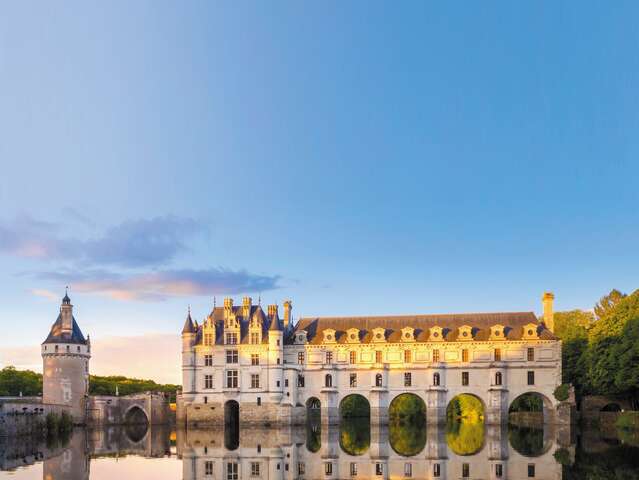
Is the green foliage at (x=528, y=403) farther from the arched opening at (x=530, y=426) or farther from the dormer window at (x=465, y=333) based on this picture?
the dormer window at (x=465, y=333)

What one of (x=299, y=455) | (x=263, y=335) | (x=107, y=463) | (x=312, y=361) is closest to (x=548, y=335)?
(x=312, y=361)

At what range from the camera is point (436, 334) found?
Answer: 63375 millimetres

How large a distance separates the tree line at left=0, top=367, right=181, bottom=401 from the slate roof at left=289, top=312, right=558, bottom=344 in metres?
26.0

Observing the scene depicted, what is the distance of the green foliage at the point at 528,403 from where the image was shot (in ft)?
239

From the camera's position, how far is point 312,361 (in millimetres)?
65375

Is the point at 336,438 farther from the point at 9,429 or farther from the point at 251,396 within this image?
the point at 9,429

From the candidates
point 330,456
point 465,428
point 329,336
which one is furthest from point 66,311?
point 330,456

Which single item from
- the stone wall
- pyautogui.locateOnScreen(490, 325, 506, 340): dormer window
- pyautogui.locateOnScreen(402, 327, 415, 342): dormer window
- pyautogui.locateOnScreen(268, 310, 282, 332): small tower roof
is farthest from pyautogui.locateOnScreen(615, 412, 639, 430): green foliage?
the stone wall

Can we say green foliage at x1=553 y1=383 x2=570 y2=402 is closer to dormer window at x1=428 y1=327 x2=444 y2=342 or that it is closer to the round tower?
dormer window at x1=428 y1=327 x2=444 y2=342

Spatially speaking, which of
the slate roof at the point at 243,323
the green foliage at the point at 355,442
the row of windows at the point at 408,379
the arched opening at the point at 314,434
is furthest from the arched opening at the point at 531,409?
the slate roof at the point at 243,323

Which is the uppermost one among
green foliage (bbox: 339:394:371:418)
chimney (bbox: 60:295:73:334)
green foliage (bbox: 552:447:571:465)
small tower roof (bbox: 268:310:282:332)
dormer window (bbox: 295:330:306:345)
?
chimney (bbox: 60:295:73:334)

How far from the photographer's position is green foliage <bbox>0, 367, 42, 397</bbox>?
89500mm

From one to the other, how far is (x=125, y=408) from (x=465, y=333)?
32288 mm

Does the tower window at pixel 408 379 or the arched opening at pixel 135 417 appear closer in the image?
the tower window at pixel 408 379
